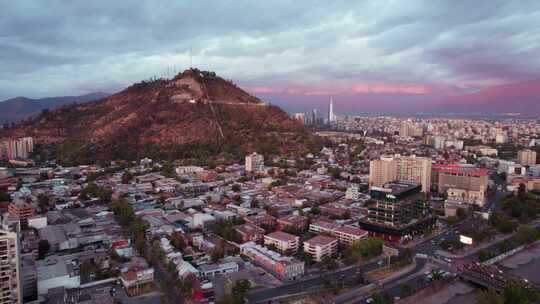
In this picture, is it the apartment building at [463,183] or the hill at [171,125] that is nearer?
the apartment building at [463,183]

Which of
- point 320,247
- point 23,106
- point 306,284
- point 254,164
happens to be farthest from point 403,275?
point 23,106

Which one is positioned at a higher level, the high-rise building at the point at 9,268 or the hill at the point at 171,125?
the hill at the point at 171,125

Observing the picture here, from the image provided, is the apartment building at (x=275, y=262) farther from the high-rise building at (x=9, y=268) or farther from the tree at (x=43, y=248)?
the tree at (x=43, y=248)

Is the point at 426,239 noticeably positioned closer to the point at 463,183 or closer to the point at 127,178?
the point at 463,183

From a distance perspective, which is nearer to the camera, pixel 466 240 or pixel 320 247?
pixel 320 247

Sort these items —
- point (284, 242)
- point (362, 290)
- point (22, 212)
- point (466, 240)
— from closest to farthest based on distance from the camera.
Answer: point (362, 290)
point (284, 242)
point (466, 240)
point (22, 212)

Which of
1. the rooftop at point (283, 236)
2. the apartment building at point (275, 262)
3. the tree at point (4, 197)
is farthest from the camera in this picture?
the tree at point (4, 197)

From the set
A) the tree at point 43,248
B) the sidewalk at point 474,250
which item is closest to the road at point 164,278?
the tree at point 43,248

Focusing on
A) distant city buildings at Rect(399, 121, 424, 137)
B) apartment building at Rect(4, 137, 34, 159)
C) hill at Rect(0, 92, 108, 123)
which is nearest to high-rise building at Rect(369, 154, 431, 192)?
apartment building at Rect(4, 137, 34, 159)
